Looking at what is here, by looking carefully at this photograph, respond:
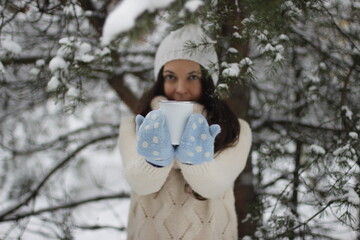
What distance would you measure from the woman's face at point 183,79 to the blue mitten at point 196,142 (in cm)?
45

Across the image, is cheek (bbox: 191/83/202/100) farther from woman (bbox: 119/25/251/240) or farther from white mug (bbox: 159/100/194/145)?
white mug (bbox: 159/100/194/145)

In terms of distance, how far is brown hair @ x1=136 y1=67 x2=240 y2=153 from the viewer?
156cm

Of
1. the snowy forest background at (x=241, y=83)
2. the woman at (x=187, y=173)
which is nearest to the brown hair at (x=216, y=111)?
the woman at (x=187, y=173)

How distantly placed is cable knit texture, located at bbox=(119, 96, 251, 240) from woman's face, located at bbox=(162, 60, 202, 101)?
3.5 inches

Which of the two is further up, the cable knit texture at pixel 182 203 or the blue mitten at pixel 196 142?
the blue mitten at pixel 196 142

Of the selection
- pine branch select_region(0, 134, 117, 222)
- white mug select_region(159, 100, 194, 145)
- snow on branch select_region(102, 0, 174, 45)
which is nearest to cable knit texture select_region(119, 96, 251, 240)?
white mug select_region(159, 100, 194, 145)

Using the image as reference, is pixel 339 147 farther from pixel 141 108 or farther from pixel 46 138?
pixel 46 138

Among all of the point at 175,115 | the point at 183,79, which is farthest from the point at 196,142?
the point at 183,79

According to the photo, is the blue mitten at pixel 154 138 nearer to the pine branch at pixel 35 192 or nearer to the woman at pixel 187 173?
the woman at pixel 187 173

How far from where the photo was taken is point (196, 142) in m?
1.18

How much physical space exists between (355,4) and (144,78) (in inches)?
56.2

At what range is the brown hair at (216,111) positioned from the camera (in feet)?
5.13

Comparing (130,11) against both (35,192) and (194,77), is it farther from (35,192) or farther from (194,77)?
(35,192)

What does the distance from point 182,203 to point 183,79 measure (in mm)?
539
